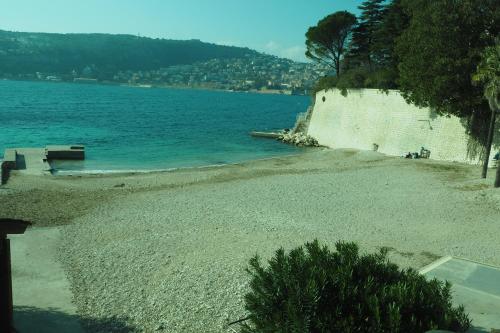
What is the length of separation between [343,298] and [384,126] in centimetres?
2950

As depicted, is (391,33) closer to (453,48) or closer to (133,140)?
(453,48)

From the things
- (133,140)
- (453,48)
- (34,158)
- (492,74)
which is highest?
(453,48)

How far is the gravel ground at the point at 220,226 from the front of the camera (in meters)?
9.43

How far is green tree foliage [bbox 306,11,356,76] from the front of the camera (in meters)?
46.0

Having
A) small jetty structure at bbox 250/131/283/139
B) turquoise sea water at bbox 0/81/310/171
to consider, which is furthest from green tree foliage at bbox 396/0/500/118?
small jetty structure at bbox 250/131/283/139

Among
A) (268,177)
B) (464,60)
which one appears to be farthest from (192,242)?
(464,60)

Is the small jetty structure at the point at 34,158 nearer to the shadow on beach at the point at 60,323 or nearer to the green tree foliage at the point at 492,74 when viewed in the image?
the shadow on beach at the point at 60,323

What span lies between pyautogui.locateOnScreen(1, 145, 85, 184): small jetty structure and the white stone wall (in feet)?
65.7

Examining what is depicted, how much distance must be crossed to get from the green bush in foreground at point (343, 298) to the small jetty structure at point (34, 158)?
2124 cm

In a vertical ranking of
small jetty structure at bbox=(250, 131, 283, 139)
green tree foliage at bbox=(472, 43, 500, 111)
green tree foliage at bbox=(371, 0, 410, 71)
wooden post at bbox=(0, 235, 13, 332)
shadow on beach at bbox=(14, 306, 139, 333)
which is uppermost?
green tree foliage at bbox=(371, 0, 410, 71)

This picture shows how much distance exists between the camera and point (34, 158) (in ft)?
104

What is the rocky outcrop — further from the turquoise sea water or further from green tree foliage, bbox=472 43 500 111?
green tree foliage, bbox=472 43 500 111

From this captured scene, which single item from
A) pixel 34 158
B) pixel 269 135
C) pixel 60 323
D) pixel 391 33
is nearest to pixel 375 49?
pixel 391 33

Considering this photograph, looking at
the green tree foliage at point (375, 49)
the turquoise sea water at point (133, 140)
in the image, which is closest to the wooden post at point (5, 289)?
the turquoise sea water at point (133, 140)
